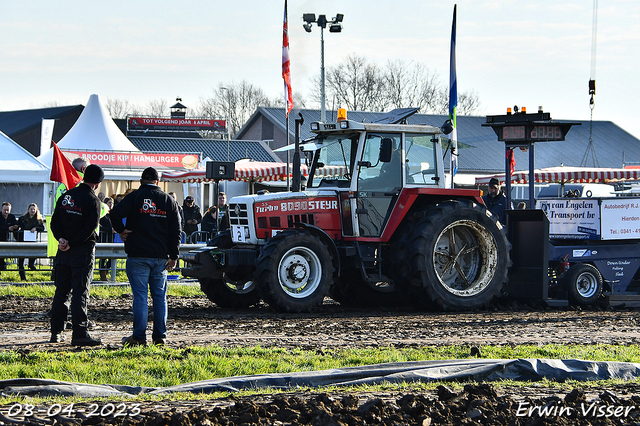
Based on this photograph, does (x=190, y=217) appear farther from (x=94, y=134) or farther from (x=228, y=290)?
(x=94, y=134)

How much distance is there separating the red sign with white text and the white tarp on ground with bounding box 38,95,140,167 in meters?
1.22

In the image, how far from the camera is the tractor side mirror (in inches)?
439

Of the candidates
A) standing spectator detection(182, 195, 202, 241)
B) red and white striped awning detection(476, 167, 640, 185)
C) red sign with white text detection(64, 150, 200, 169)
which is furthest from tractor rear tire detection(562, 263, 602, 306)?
red sign with white text detection(64, 150, 200, 169)

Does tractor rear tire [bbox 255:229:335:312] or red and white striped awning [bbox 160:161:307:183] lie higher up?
red and white striped awning [bbox 160:161:307:183]

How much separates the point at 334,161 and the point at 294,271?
1852mm

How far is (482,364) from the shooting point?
6.44 m

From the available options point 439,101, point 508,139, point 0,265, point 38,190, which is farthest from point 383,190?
point 439,101

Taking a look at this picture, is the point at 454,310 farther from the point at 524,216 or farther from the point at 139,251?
the point at 139,251

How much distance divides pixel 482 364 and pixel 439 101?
5908 cm

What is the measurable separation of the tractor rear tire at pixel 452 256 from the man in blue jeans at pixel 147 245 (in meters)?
4.31

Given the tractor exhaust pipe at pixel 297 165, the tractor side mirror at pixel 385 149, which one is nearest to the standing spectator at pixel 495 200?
the tractor side mirror at pixel 385 149

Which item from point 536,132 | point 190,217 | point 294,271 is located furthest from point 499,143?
point 294,271

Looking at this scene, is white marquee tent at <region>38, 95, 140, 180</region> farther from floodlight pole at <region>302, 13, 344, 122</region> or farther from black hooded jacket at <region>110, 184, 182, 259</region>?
black hooded jacket at <region>110, 184, 182, 259</region>

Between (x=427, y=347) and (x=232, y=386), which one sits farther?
(x=427, y=347)
